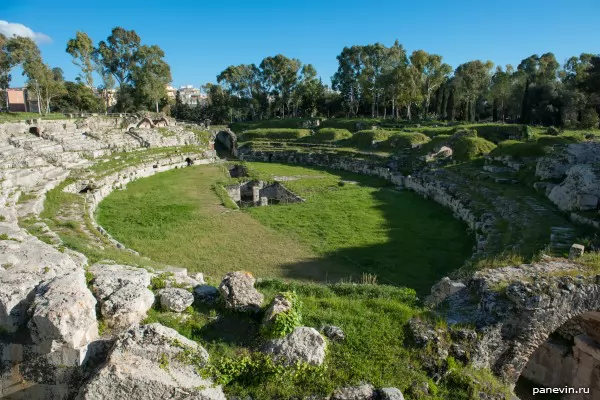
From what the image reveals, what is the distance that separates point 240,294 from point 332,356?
178cm

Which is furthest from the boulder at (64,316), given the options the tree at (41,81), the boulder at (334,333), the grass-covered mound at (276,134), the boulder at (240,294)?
the tree at (41,81)

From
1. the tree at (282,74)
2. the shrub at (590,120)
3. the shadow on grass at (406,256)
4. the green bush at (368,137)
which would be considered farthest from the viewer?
the tree at (282,74)

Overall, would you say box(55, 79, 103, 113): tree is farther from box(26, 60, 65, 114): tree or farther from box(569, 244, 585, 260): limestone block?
box(569, 244, 585, 260): limestone block

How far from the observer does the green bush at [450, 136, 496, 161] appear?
27.1 m

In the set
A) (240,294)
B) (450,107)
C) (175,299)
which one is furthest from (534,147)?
(450,107)

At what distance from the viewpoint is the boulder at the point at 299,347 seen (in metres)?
5.56

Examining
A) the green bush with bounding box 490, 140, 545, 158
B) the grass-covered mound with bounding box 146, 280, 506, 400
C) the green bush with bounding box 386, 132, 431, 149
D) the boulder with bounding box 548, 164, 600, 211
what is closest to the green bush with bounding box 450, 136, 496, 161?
the green bush with bounding box 490, 140, 545, 158

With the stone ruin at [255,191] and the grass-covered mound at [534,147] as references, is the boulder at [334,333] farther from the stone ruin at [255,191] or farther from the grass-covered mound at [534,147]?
the grass-covered mound at [534,147]

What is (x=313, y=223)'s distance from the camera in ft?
57.2

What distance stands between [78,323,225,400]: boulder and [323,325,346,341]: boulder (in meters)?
1.85

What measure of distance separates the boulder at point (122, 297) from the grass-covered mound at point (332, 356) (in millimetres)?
264

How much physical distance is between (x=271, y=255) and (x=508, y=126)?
2678 centimetres

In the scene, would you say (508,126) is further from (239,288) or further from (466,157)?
(239,288)

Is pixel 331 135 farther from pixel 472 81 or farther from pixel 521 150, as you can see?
pixel 472 81
